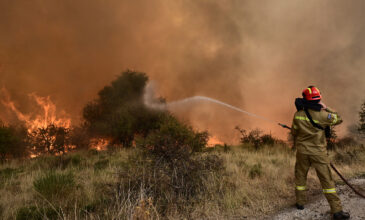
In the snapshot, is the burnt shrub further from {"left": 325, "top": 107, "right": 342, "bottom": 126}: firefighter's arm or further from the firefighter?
{"left": 325, "top": 107, "right": 342, "bottom": 126}: firefighter's arm

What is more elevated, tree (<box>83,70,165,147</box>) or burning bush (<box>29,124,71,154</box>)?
tree (<box>83,70,165,147</box>)

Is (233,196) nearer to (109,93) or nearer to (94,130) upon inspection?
(94,130)

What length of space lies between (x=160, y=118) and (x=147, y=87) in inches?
262

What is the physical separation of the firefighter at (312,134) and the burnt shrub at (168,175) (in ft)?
7.84

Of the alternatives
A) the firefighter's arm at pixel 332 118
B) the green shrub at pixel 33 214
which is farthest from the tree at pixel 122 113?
the firefighter's arm at pixel 332 118

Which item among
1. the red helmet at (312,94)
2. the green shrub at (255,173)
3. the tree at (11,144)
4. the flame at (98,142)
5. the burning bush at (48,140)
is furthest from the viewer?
the flame at (98,142)

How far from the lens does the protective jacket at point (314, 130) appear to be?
17.9 ft

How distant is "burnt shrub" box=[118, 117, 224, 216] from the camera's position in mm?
5699

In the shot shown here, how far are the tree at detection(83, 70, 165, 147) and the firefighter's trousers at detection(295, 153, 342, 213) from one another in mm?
17242

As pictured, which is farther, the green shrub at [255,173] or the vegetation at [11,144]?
the vegetation at [11,144]

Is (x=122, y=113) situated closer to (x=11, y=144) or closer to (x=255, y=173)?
(x=11, y=144)

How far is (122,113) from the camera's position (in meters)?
22.9

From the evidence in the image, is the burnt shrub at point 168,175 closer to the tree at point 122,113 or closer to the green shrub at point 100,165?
the green shrub at point 100,165

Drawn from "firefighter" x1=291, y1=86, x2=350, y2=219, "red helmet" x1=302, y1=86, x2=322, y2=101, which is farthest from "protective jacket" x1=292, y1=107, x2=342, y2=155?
"red helmet" x1=302, y1=86, x2=322, y2=101
